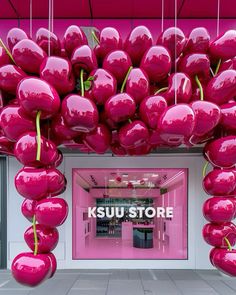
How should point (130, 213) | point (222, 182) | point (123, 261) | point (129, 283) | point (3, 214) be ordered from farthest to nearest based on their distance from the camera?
point (130, 213) → point (123, 261) → point (3, 214) → point (129, 283) → point (222, 182)

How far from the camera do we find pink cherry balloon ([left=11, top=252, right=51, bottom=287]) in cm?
166

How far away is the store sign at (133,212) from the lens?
26.2 feet

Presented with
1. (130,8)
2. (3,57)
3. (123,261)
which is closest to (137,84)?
(3,57)

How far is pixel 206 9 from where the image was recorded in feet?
18.4

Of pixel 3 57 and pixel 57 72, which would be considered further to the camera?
pixel 3 57

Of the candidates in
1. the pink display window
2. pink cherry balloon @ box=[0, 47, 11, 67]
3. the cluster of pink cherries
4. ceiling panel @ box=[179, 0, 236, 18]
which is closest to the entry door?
the pink display window

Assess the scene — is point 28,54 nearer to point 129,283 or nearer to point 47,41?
point 47,41

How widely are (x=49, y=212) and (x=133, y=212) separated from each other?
6639mm

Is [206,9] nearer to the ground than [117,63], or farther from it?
farther from it

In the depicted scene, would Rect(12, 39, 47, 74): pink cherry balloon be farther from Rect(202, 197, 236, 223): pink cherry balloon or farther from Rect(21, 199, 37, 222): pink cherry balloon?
Rect(202, 197, 236, 223): pink cherry balloon

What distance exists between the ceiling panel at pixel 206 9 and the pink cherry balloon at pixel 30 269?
488 centimetres

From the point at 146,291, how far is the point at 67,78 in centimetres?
Answer: 492

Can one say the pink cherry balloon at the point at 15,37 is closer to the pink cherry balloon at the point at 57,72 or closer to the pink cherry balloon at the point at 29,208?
the pink cherry balloon at the point at 57,72

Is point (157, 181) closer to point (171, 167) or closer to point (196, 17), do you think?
point (171, 167)
